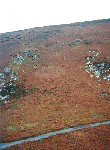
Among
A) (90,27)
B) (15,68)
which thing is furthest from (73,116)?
(90,27)

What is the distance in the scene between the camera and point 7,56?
39719 mm

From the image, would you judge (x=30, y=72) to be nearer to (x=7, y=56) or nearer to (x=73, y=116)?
(x=7, y=56)

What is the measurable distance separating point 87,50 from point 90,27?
15761 mm

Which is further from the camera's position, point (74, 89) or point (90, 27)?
point (90, 27)

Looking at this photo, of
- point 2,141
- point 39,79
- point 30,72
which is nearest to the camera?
point 2,141

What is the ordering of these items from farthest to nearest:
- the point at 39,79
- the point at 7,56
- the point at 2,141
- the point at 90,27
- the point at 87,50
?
the point at 90,27, the point at 7,56, the point at 87,50, the point at 39,79, the point at 2,141

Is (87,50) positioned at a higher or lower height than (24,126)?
higher

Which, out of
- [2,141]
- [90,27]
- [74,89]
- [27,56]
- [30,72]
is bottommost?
[2,141]

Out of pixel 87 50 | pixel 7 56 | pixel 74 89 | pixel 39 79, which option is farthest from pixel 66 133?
pixel 7 56

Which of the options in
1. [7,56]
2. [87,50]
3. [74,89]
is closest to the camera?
[74,89]

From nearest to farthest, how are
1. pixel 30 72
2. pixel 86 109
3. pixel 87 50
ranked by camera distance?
1. pixel 86 109
2. pixel 30 72
3. pixel 87 50

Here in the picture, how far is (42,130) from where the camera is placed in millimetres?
17234

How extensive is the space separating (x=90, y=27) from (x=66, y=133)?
41390 mm

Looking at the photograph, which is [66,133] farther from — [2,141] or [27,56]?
[27,56]
